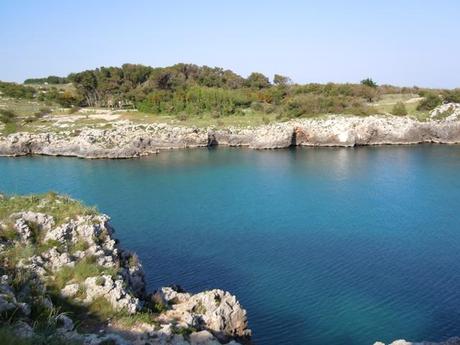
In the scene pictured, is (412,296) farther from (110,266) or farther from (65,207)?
(65,207)

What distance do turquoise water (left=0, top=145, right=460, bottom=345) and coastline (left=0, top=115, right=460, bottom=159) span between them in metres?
8.67

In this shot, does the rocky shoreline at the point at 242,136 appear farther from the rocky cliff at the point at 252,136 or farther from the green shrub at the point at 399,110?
the green shrub at the point at 399,110

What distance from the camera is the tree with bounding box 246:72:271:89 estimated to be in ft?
396

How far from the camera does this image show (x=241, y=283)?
26.1m

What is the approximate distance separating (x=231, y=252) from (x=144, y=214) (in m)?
12.2

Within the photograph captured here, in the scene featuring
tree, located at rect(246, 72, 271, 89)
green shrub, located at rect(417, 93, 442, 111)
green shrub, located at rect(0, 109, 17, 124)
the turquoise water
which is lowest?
the turquoise water

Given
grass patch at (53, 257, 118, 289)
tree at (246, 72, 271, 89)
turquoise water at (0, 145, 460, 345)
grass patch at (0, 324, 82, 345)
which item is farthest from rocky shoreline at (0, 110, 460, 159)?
grass patch at (0, 324, 82, 345)

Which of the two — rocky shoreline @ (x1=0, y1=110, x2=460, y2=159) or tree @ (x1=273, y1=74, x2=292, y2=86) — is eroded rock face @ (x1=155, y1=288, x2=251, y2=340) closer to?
rocky shoreline @ (x1=0, y1=110, x2=460, y2=159)

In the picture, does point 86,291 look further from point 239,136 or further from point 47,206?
point 239,136

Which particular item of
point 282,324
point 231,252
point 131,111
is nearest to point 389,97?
point 131,111

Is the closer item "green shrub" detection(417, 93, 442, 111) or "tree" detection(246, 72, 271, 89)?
"green shrub" detection(417, 93, 442, 111)

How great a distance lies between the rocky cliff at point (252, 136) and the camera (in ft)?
243

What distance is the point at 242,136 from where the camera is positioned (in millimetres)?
81812

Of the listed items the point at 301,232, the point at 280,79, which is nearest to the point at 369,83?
the point at 280,79
